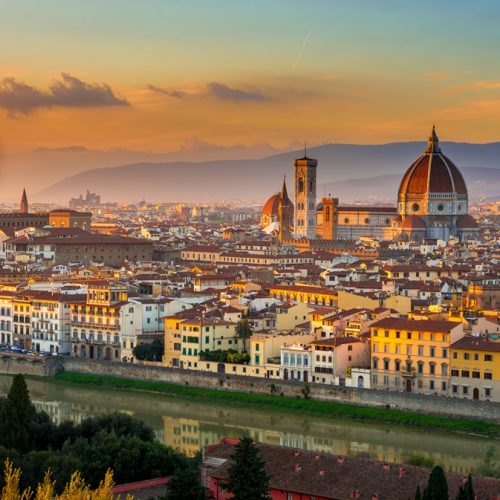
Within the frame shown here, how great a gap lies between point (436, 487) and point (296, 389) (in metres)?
13.6

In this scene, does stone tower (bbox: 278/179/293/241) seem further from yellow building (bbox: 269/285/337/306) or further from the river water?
the river water

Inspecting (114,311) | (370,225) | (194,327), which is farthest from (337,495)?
(370,225)

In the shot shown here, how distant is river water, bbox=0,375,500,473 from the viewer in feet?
85.8

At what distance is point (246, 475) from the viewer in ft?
58.6

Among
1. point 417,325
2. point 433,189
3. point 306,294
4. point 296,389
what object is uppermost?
point 433,189

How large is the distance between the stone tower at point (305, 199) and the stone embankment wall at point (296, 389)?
5056 centimetres

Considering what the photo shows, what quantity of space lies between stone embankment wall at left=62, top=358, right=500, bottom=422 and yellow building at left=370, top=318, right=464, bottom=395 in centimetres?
84

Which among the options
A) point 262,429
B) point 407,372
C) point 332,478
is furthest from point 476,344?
point 332,478

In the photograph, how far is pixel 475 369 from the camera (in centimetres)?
2922

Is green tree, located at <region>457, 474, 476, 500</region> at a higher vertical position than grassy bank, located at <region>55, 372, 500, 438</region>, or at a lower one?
higher

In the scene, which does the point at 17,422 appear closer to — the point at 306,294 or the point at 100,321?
the point at 100,321

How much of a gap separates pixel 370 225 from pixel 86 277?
42.0 m

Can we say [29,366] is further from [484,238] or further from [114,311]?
[484,238]

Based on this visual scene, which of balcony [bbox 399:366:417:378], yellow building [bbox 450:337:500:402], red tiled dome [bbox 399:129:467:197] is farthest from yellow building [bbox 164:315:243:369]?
red tiled dome [bbox 399:129:467:197]
